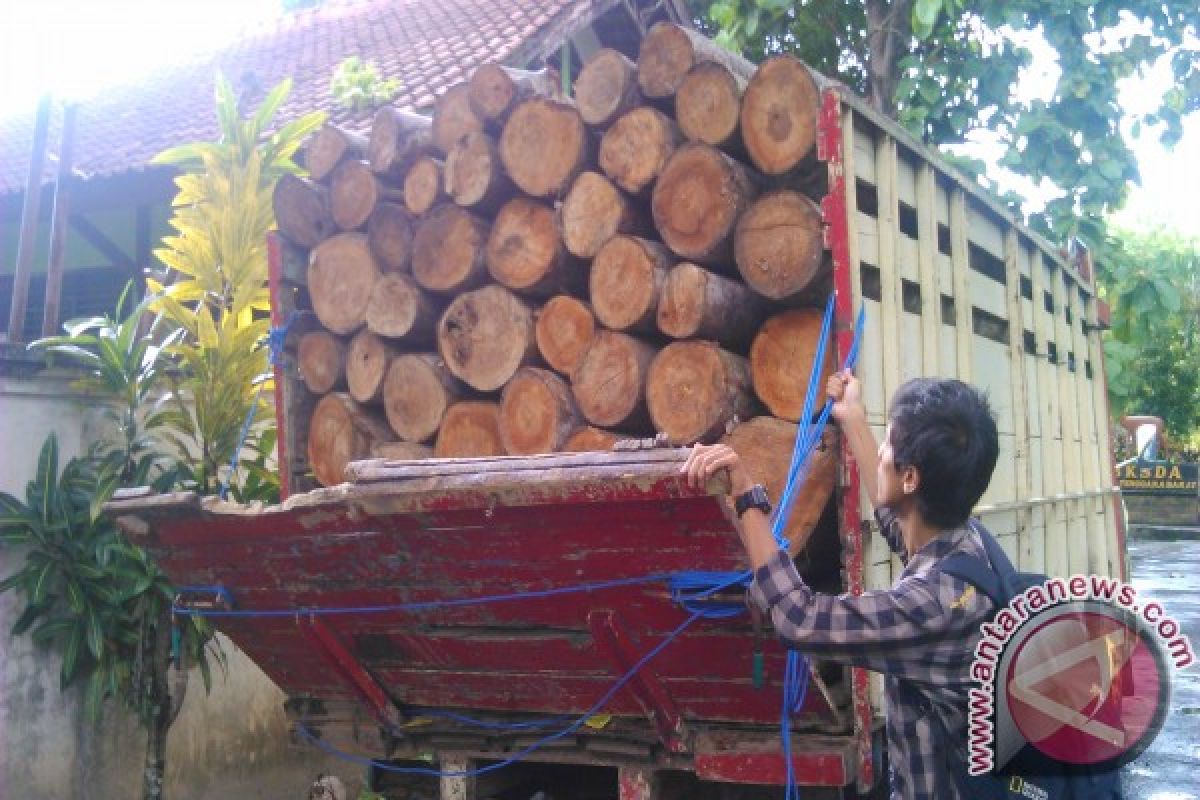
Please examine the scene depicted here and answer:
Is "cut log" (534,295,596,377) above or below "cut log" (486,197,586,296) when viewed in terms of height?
below

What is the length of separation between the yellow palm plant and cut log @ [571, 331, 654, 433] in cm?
146

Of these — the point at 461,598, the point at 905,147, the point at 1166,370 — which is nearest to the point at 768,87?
the point at 905,147

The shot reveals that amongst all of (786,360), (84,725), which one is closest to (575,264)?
(786,360)

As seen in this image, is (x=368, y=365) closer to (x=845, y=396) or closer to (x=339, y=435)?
(x=339, y=435)

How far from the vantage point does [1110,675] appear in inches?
85.9

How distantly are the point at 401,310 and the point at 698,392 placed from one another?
1.13m

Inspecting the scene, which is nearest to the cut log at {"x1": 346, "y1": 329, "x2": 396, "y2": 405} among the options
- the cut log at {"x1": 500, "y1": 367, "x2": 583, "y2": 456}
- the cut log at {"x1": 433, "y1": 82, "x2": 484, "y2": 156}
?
the cut log at {"x1": 500, "y1": 367, "x2": 583, "y2": 456}

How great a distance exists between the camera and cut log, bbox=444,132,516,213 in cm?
360

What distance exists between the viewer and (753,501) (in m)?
2.11

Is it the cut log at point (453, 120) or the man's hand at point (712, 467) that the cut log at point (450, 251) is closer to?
the cut log at point (453, 120)

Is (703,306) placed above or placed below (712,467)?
above

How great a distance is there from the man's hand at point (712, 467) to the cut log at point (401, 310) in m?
1.75

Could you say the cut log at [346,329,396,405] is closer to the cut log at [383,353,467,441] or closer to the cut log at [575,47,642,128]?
the cut log at [383,353,467,441]

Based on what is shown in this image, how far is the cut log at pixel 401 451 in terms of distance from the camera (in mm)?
3654
